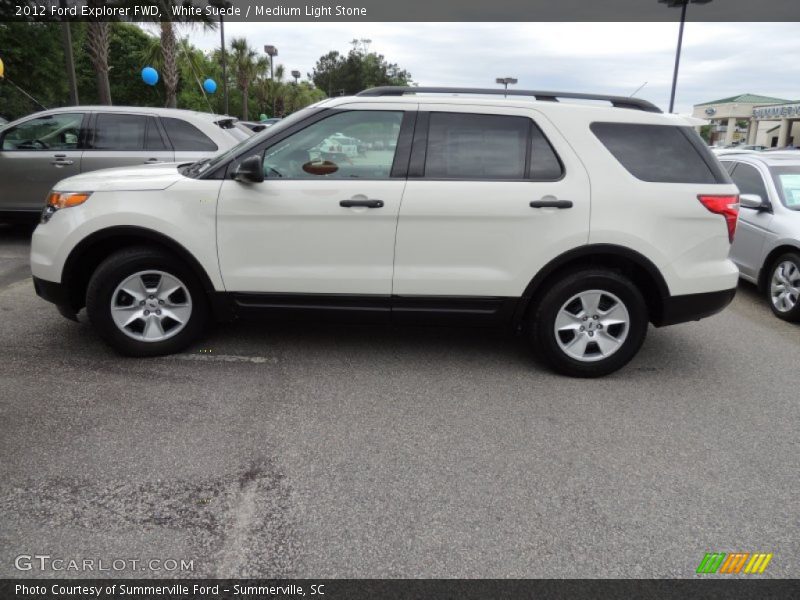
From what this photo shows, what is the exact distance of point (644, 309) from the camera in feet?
14.2

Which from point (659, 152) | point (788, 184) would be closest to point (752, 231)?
point (788, 184)

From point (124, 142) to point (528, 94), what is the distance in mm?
5747

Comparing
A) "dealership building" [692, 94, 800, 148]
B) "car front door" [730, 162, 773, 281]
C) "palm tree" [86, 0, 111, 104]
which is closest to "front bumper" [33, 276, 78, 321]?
"car front door" [730, 162, 773, 281]

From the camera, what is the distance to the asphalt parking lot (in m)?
2.57

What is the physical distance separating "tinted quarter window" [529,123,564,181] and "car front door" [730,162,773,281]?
3521 mm

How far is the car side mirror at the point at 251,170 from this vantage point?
4059 mm

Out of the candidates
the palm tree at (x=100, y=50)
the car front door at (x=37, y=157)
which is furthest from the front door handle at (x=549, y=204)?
the palm tree at (x=100, y=50)

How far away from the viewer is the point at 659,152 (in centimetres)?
431

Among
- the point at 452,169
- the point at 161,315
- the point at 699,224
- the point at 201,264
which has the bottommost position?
the point at 161,315

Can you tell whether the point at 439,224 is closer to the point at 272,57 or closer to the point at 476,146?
the point at 476,146

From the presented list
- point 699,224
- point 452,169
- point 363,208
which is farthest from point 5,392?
point 699,224

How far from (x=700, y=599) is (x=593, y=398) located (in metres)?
1.87

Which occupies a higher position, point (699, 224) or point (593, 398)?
point (699, 224)

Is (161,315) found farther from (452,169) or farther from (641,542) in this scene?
(641,542)
